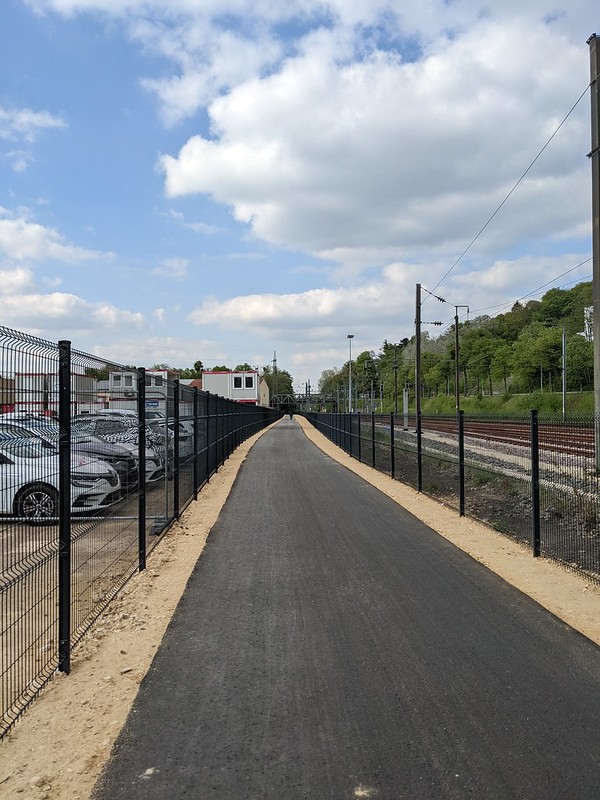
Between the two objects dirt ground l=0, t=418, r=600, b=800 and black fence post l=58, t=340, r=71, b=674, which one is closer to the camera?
dirt ground l=0, t=418, r=600, b=800

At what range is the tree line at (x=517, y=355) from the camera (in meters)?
65.0

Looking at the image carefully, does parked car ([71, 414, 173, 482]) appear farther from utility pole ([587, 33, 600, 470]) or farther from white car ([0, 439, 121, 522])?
utility pole ([587, 33, 600, 470])

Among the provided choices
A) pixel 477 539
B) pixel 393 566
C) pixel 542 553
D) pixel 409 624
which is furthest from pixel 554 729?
pixel 477 539

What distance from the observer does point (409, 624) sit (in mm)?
5383

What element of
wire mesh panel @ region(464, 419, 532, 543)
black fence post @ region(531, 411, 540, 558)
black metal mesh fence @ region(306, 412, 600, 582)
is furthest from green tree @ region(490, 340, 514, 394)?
black fence post @ region(531, 411, 540, 558)

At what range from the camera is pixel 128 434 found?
6945mm

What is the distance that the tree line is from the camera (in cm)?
6500

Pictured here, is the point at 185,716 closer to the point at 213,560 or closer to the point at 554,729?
the point at 554,729

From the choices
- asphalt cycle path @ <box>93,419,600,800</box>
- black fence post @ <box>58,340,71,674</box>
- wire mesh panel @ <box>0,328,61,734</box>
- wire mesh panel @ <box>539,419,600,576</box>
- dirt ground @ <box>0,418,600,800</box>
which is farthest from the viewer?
wire mesh panel @ <box>539,419,600,576</box>

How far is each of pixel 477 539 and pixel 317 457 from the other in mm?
14524

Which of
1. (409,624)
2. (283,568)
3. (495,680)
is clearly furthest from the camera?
(283,568)

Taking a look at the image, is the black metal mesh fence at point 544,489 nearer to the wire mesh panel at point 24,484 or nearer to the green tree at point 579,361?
the wire mesh panel at point 24,484

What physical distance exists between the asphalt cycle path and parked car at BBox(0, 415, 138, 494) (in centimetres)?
135

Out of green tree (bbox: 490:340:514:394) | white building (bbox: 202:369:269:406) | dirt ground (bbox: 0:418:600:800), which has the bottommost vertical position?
dirt ground (bbox: 0:418:600:800)
